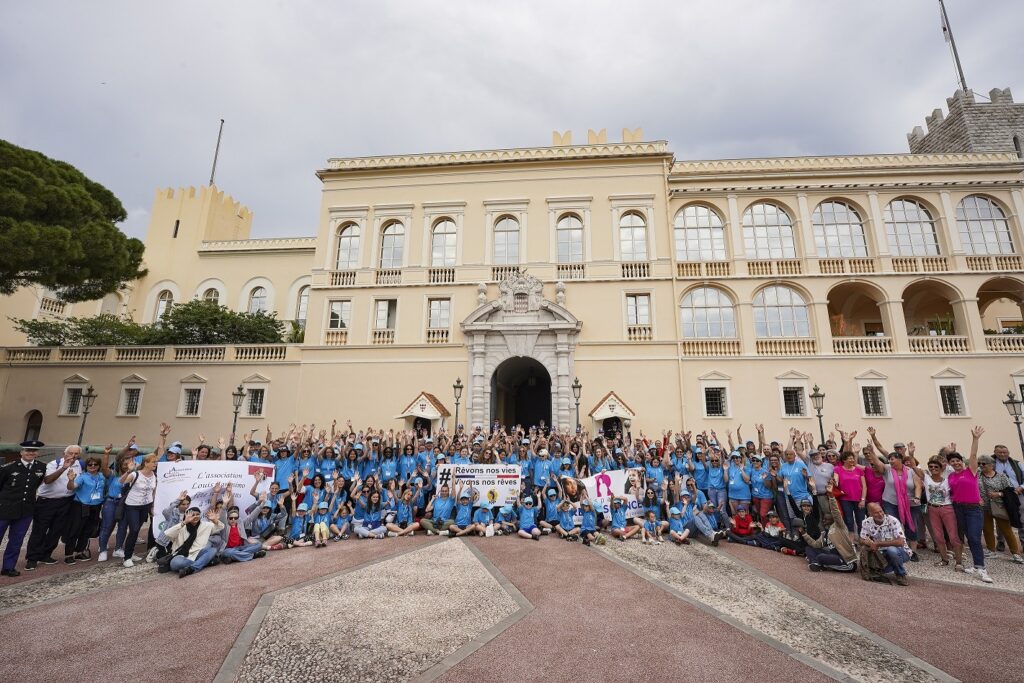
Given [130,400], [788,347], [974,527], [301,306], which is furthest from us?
[301,306]

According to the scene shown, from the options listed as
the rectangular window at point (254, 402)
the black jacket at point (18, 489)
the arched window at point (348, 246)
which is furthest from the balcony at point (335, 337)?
the black jacket at point (18, 489)

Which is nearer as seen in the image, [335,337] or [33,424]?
[335,337]

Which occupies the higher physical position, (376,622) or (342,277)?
(342,277)

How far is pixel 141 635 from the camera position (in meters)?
5.34

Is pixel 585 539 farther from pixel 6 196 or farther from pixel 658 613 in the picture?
pixel 6 196

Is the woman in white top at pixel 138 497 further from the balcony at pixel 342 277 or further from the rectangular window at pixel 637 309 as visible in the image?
the rectangular window at pixel 637 309

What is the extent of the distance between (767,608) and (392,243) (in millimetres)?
22375

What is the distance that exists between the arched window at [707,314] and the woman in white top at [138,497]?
20.2 meters

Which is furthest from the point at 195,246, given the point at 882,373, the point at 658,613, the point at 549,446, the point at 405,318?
the point at 882,373

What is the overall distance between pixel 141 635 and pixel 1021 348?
3060cm

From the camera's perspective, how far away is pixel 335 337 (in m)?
22.9

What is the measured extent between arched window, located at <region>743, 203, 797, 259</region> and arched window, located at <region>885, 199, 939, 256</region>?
4.54m

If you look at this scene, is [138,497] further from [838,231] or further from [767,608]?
[838,231]

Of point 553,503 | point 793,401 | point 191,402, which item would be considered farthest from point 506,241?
point 191,402
